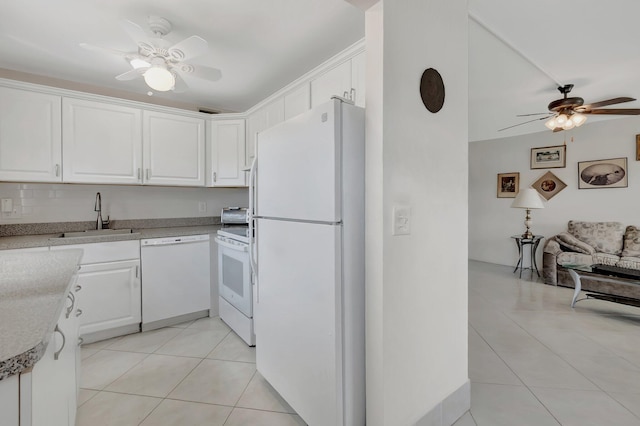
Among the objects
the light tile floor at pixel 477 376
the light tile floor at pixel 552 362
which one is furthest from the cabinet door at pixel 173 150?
the light tile floor at pixel 552 362

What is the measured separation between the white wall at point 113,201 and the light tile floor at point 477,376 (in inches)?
51.5

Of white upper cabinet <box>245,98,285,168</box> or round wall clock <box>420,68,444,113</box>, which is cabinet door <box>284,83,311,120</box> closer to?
white upper cabinet <box>245,98,285,168</box>

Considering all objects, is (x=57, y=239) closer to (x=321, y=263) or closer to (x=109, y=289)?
(x=109, y=289)

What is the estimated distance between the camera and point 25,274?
4.33 ft

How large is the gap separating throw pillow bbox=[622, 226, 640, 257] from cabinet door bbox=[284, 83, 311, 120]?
487 centimetres

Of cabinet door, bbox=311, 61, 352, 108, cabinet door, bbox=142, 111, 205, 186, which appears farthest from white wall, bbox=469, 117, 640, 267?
cabinet door, bbox=142, 111, 205, 186

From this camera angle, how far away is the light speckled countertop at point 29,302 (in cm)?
67

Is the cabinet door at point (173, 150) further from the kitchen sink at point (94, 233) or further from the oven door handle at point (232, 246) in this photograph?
the oven door handle at point (232, 246)

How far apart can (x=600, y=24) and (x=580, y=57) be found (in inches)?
22.1

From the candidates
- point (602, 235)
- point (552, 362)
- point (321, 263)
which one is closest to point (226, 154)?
point (321, 263)

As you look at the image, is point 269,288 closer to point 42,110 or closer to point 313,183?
point 313,183

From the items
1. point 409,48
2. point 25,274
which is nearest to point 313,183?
point 409,48

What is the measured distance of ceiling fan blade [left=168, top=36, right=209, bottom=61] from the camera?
191cm

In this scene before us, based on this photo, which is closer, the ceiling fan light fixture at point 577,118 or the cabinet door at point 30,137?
the cabinet door at point 30,137
